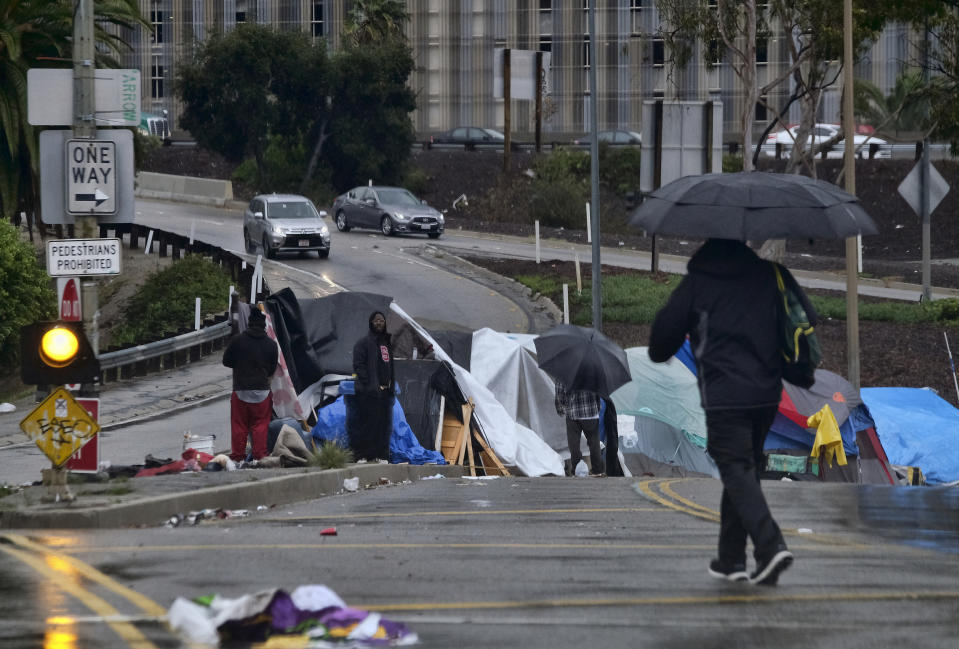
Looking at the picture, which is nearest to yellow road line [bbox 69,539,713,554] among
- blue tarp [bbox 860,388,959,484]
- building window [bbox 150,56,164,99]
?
blue tarp [bbox 860,388,959,484]

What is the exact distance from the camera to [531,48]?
91.9m

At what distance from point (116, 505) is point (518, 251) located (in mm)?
34414

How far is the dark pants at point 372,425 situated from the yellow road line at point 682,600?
9264mm

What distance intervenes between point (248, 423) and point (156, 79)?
90308mm

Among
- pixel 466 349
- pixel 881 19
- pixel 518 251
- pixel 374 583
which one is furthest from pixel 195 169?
pixel 374 583

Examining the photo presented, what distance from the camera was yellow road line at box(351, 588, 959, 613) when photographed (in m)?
6.25

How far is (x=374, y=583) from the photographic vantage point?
6.81m

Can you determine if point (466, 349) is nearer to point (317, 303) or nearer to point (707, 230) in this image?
point (317, 303)

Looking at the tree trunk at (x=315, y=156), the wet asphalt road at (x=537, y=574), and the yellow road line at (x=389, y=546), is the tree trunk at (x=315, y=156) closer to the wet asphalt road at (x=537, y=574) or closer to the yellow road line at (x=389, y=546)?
the wet asphalt road at (x=537, y=574)

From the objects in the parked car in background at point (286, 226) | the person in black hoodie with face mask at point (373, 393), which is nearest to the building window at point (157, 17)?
the parked car in background at point (286, 226)

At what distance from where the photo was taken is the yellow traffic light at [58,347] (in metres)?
9.55

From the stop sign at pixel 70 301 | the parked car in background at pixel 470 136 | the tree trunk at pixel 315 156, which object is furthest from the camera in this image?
the parked car in background at pixel 470 136

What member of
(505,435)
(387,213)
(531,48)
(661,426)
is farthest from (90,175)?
(531,48)

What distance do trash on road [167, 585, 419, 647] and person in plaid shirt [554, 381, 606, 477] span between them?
1038 cm
